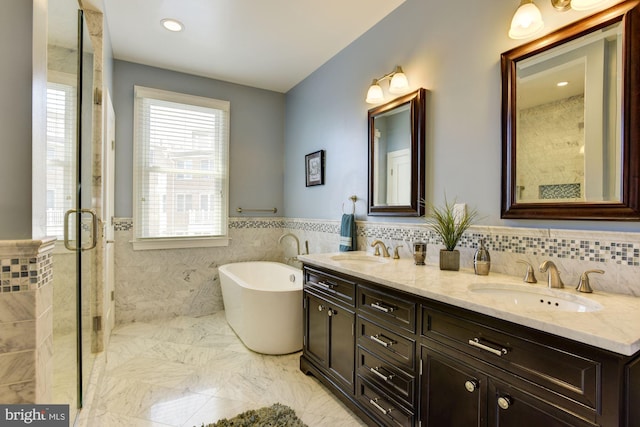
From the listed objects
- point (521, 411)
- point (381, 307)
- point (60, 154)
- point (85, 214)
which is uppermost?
point (60, 154)

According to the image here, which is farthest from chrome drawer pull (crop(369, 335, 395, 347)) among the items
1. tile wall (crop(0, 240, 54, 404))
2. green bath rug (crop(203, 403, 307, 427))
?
tile wall (crop(0, 240, 54, 404))

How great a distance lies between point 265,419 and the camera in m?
1.82

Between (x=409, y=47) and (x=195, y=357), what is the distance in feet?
9.65

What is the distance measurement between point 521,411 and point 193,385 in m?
2.02

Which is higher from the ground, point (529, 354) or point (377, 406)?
point (529, 354)

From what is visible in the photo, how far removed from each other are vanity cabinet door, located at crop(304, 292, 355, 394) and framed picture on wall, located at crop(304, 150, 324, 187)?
1.38 metres

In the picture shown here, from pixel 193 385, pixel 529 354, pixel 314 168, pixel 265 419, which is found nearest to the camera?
pixel 529 354

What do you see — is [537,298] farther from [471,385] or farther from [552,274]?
[471,385]

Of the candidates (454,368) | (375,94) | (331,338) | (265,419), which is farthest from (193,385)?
(375,94)

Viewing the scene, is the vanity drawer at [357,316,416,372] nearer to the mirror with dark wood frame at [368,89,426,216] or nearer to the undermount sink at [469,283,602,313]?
the undermount sink at [469,283,602,313]

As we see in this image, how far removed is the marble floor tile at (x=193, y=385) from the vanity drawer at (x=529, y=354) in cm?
99

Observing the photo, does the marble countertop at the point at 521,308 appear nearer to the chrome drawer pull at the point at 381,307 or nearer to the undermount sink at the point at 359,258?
the chrome drawer pull at the point at 381,307

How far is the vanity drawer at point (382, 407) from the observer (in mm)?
1509

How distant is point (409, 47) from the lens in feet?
7.56
